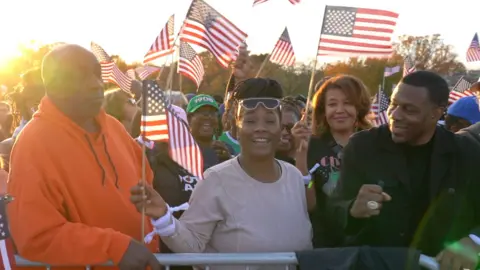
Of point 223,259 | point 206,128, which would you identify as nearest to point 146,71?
point 206,128

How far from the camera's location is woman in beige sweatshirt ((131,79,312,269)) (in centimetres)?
340

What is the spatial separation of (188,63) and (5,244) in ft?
22.7

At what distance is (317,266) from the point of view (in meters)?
3.28

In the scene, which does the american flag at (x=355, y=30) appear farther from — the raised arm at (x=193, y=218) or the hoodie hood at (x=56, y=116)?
the hoodie hood at (x=56, y=116)

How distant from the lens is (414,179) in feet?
11.8

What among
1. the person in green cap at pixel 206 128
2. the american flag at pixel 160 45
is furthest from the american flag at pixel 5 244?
the american flag at pixel 160 45

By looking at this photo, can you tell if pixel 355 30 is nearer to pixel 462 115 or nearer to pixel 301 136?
pixel 301 136

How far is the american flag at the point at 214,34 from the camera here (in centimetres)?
723

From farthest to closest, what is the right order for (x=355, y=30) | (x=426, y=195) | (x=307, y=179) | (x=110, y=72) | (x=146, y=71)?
(x=146, y=71), (x=110, y=72), (x=355, y=30), (x=307, y=179), (x=426, y=195)

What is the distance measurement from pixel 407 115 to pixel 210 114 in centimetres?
256

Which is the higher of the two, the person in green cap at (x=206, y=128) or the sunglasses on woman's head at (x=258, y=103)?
the sunglasses on woman's head at (x=258, y=103)

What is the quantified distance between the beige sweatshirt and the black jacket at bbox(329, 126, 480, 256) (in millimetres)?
353

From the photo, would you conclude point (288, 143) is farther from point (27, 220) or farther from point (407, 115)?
point (27, 220)

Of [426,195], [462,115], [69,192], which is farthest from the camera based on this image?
[462,115]
